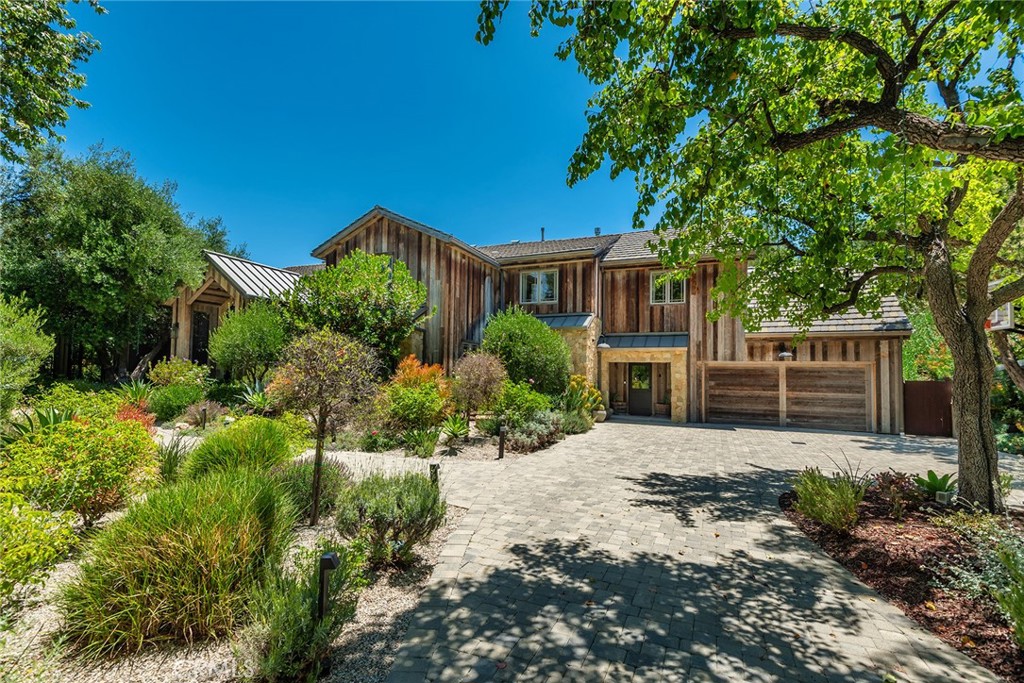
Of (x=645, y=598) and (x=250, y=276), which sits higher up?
(x=250, y=276)

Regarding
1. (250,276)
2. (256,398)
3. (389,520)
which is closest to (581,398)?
(256,398)

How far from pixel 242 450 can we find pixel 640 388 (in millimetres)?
15713

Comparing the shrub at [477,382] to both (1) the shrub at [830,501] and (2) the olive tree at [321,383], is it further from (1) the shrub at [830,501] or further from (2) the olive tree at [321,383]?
(1) the shrub at [830,501]

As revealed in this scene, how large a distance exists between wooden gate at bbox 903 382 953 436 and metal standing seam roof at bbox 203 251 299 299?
73.4 feet

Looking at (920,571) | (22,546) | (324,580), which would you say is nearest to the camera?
(324,580)

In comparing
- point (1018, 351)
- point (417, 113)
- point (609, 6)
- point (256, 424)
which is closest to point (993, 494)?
point (609, 6)

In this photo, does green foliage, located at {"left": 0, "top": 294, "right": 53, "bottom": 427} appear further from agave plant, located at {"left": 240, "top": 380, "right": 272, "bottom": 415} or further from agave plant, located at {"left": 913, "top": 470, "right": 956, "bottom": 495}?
agave plant, located at {"left": 913, "top": 470, "right": 956, "bottom": 495}

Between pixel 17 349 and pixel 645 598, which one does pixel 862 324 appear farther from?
pixel 17 349

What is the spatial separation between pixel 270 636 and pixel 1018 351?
20.3 m

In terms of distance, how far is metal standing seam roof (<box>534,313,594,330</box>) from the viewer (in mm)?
16391

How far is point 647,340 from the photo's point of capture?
55.8 ft

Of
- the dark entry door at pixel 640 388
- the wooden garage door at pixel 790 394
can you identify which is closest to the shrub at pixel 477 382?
the dark entry door at pixel 640 388

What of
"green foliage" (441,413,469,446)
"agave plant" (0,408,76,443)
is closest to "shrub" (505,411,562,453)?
"green foliage" (441,413,469,446)

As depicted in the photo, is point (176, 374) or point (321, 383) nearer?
point (321, 383)
